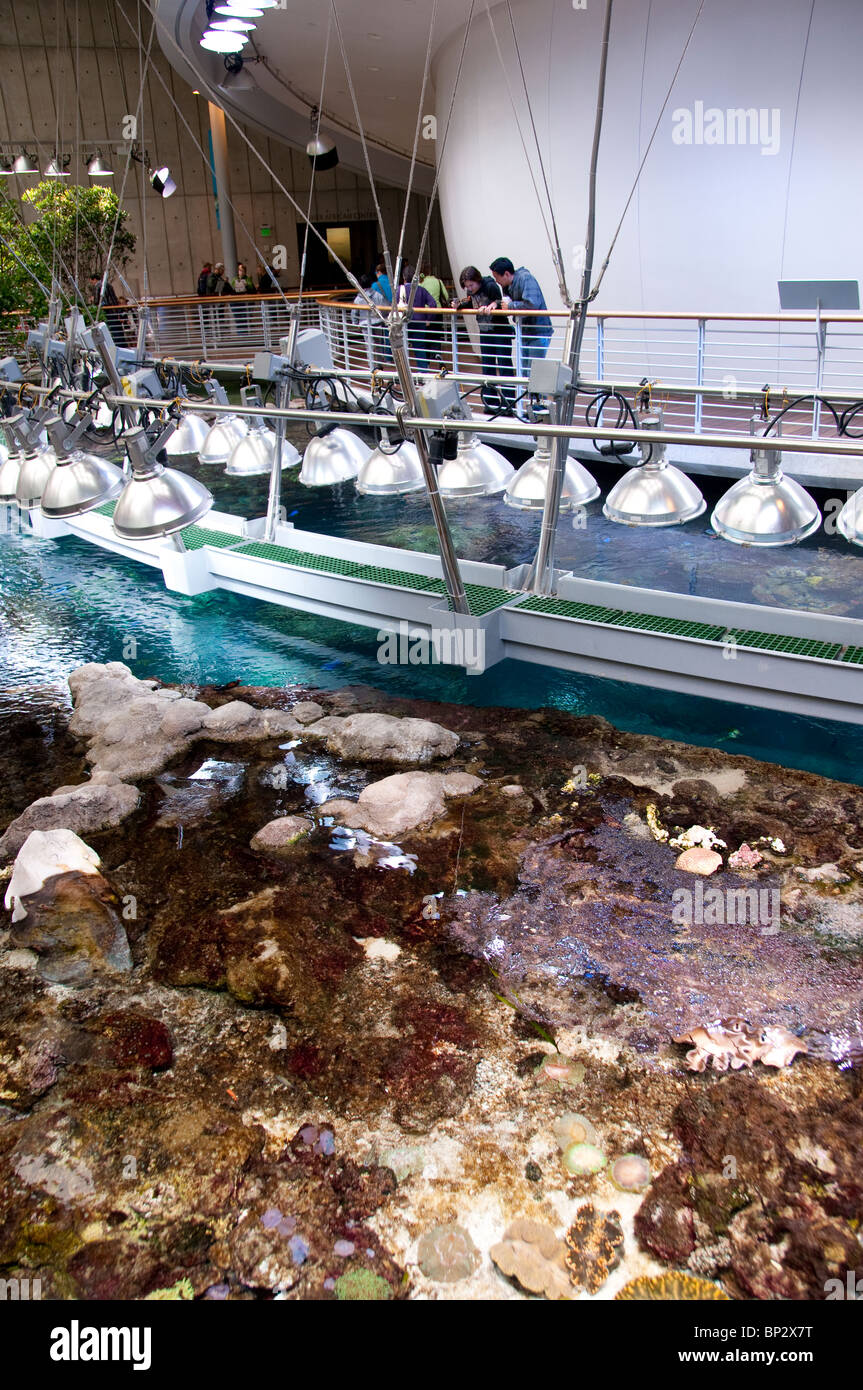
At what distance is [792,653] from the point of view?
6902 millimetres

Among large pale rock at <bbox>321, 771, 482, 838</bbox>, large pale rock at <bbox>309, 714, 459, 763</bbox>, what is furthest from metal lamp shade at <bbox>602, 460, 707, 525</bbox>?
large pale rock at <bbox>309, 714, 459, 763</bbox>

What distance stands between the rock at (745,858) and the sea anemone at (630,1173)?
82.1 inches

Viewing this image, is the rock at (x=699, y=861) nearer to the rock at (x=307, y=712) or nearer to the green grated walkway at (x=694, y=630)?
the green grated walkway at (x=694, y=630)

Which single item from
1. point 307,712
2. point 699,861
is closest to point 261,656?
point 307,712

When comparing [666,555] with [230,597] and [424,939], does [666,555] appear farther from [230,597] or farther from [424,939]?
[424,939]

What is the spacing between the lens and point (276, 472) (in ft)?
32.0

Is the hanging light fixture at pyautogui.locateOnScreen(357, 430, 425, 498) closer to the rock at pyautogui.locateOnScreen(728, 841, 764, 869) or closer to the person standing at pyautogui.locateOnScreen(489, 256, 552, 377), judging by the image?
the rock at pyautogui.locateOnScreen(728, 841, 764, 869)

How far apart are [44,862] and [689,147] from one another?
12141mm

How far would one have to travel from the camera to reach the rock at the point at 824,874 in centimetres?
512

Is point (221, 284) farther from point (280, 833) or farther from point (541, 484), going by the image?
point (280, 833)

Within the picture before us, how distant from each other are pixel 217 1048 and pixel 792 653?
15.6 feet

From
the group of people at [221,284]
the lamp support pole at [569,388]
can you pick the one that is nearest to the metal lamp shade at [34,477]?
the lamp support pole at [569,388]

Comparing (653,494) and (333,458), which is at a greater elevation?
(333,458)
